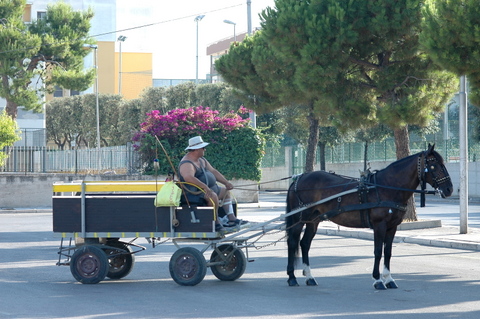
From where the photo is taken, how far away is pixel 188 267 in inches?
408

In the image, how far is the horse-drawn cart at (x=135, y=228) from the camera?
10.3 m

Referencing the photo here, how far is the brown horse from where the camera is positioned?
10.1 meters

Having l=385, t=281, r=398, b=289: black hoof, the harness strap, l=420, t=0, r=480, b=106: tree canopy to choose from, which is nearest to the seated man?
the harness strap

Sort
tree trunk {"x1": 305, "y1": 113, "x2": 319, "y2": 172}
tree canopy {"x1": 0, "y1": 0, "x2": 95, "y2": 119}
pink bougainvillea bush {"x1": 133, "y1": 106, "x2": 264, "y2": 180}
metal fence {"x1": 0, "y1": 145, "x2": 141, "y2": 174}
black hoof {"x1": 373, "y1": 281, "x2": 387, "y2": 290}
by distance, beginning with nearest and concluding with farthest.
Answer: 1. black hoof {"x1": 373, "y1": 281, "x2": 387, "y2": 290}
2. tree trunk {"x1": 305, "y1": 113, "x2": 319, "y2": 172}
3. pink bougainvillea bush {"x1": 133, "y1": 106, "x2": 264, "y2": 180}
4. metal fence {"x1": 0, "y1": 145, "x2": 141, "y2": 174}
5. tree canopy {"x1": 0, "y1": 0, "x2": 95, "y2": 119}

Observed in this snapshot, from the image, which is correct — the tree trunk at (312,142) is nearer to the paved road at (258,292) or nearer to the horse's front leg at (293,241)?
the paved road at (258,292)

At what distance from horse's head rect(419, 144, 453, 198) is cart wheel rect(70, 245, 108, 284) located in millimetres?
4883

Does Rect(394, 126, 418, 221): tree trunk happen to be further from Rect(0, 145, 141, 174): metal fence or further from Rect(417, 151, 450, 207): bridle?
Rect(0, 145, 141, 174): metal fence

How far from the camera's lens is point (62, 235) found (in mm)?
10750

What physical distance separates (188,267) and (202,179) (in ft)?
4.37

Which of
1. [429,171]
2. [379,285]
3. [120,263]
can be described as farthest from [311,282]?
[120,263]

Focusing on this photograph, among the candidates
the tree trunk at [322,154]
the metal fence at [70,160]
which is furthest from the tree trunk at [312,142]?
the tree trunk at [322,154]

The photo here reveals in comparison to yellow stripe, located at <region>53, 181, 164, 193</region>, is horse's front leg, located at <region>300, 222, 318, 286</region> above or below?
Result: below

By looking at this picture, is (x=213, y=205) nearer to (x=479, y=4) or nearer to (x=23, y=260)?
(x=23, y=260)

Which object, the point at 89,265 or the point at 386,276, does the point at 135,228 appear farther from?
the point at 386,276
